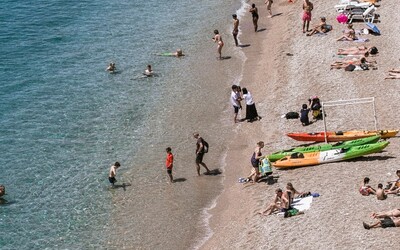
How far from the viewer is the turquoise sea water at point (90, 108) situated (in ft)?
87.0

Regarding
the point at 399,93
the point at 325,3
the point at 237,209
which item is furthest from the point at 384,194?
the point at 325,3

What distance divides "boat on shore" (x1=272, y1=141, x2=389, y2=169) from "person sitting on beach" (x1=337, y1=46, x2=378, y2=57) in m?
10.7

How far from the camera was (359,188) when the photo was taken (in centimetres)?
2430

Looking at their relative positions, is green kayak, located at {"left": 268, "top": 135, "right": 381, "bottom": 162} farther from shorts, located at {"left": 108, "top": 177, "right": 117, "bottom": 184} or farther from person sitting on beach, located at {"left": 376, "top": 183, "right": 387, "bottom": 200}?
shorts, located at {"left": 108, "top": 177, "right": 117, "bottom": 184}

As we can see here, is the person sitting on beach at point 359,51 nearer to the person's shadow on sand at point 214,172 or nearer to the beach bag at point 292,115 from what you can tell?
the beach bag at point 292,115

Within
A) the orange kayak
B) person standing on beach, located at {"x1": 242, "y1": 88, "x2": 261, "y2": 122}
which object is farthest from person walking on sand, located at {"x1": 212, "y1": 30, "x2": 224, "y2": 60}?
the orange kayak

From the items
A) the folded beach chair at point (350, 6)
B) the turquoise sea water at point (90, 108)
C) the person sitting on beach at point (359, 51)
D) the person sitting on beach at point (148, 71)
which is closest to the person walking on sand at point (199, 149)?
the turquoise sea water at point (90, 108)

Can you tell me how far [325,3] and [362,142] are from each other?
836 inches

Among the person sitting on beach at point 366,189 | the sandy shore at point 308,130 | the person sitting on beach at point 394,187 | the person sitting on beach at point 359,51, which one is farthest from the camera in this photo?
the person sitting on beach at point 359,51

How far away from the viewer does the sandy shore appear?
2258 centimetres

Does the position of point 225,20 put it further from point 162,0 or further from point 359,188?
point 359,188

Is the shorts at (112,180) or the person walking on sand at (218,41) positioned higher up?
the person walking on sand at (218,41)

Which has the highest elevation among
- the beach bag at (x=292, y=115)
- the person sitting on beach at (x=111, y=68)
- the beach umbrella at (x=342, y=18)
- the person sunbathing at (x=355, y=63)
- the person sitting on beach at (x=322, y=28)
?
the beach umbrella at (x=342, y=18)

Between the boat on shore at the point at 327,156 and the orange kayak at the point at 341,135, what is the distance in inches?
48.6
